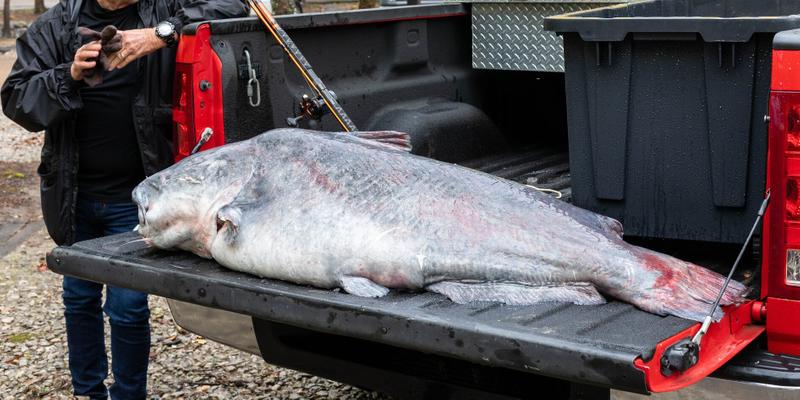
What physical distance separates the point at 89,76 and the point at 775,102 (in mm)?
2444

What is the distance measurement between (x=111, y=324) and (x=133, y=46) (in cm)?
111

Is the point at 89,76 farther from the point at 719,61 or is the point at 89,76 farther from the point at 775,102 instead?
the point at 775,102

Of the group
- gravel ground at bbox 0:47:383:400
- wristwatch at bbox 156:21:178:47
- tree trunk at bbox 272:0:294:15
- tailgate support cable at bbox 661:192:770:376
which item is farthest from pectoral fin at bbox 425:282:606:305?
tree trunk at bbox 272:0:294:15

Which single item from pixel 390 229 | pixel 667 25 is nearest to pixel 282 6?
pixel 667 25

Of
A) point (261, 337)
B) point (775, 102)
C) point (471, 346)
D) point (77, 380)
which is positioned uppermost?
point (775, 102)

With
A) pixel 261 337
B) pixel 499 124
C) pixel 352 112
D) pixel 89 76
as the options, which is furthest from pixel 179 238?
pixel 499 124

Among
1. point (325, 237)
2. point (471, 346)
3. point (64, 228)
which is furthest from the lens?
point (64, 228)

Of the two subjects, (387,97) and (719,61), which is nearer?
(719,61)

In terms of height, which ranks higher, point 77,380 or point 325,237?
point 325,237

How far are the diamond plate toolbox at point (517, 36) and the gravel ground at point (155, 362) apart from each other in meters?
1.62

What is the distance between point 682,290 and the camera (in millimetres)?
2729

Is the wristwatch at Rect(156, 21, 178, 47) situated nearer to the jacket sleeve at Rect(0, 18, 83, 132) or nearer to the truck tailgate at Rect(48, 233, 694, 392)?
the jacket sleeve at Rect(0, 18, 83, 132)

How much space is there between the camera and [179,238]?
331cm

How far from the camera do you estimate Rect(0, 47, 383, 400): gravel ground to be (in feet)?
16.0
